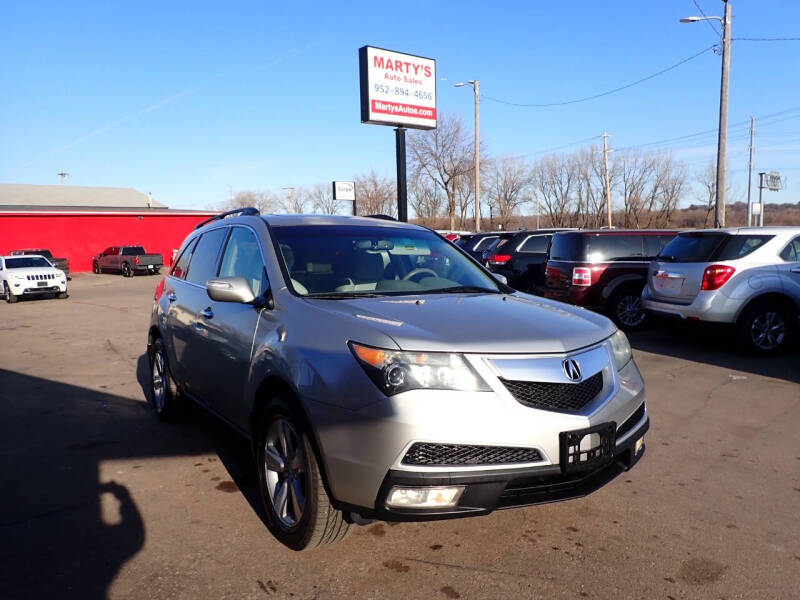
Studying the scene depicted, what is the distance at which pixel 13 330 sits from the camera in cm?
1344

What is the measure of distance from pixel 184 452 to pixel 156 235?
4120 cm

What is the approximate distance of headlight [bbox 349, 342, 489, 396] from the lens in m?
2.76

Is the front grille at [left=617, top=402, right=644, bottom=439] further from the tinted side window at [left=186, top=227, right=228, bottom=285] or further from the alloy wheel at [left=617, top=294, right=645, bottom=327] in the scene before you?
the alloy wheel at [left=617, top=294, right=645, bottom=327]

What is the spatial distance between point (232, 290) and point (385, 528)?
1601 mm

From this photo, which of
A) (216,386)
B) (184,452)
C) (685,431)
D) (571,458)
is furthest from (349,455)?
(685,431)

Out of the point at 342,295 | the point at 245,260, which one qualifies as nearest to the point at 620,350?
the point at 342,295

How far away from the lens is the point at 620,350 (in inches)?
137

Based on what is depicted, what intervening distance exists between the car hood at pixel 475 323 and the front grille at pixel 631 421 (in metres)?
0.43

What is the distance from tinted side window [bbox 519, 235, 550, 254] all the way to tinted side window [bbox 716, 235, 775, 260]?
6.94 metres

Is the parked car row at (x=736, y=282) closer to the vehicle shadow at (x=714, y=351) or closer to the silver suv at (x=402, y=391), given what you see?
the vehicle shadow at (x=714, y=351)

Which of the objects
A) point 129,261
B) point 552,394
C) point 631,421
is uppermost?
point 552,394

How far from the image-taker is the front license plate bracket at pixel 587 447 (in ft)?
9.27

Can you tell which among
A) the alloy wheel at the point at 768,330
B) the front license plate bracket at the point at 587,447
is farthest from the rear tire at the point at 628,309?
the front license plate bracket at the point at 587,447

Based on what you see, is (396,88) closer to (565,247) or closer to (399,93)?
(399,93)
